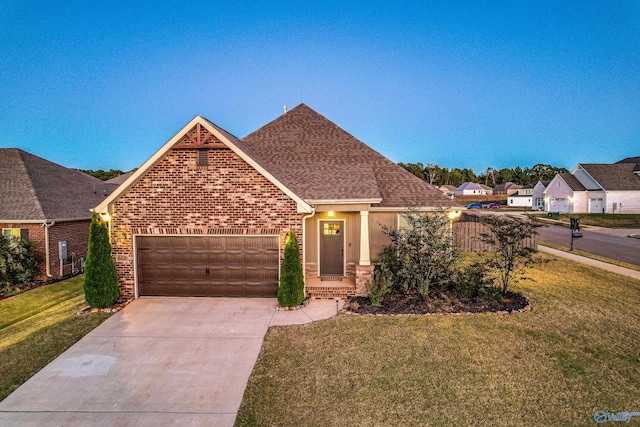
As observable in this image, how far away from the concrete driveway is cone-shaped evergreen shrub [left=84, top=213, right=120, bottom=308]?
2.30 feet

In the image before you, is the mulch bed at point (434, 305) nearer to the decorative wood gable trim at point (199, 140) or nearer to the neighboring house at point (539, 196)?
the decorative wood gable trim at point (199, 140)

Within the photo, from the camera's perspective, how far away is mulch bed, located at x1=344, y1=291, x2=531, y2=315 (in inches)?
340

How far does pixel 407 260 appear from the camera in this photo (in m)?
9.76

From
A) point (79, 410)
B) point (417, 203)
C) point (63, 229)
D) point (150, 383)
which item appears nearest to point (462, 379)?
point (150, 383)

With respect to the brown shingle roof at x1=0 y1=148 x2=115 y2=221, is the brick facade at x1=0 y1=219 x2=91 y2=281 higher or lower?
lower

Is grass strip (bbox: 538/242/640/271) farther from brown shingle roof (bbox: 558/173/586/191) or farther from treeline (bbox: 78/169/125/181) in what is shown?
treeline (bbox: 78/169/125/181)

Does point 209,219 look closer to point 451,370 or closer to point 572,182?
point 451,370

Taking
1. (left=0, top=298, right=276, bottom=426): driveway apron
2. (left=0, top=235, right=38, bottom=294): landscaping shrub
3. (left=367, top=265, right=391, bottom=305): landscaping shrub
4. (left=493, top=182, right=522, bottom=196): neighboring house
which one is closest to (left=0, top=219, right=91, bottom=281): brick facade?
(left=0, top=235, right=38, bottom=294): landscaping shrub

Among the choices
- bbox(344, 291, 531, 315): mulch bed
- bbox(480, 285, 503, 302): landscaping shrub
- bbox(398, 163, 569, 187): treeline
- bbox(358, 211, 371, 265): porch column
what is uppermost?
bbox(398, 163, 569, 187): treeline

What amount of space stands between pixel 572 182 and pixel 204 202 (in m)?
50.7

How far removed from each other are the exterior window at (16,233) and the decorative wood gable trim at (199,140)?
8335 millimetres

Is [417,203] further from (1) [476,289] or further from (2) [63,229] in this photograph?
(2) [63,229]

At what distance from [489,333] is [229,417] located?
223 inches

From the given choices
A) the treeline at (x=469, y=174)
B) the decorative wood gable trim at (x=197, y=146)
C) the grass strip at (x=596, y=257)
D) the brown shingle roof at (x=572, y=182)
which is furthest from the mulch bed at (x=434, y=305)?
the treeline at (x=469, y=174)
